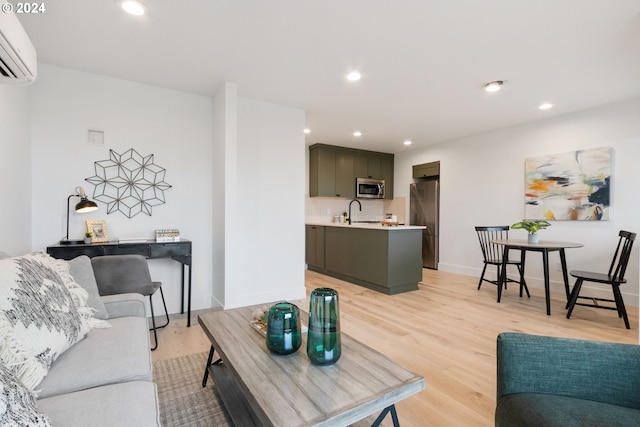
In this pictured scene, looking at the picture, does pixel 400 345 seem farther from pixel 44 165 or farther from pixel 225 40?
pixel 44 165

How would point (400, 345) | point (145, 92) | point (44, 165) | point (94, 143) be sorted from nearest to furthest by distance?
point (400, 345) < point (44, 165) < point (94, 143) < point (145, 92)

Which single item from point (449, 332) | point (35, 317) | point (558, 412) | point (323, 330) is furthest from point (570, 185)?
point (35, 317)

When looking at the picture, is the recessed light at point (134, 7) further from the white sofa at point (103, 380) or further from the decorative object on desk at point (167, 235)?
the decorative object on desk at point (167, 235)

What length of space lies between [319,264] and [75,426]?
4589mm

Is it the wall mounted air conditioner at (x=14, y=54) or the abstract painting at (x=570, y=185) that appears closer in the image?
the wall mounted air conditioner at (x=14, y=54)

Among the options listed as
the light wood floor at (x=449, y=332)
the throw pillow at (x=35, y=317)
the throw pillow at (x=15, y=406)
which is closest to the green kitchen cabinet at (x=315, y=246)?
the light wood floor at (x=449, y=332)

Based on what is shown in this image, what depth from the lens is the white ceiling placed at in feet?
6.44

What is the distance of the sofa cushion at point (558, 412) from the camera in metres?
0.93

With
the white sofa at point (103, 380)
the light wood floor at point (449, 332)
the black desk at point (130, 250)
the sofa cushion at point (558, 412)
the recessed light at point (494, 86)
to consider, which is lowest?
the light wood floor at point (449, 332)

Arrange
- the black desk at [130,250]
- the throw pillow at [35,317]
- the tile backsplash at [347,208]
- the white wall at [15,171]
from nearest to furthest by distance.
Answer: the throw pillow at [35,317] → the white wall at [15,171] → the black desk at [130,250] → the tile backsplash at [347,208]

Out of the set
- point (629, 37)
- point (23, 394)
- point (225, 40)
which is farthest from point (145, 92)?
point (629, 37)

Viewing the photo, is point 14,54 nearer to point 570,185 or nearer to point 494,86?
point 494,86

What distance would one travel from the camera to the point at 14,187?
2.25 metres

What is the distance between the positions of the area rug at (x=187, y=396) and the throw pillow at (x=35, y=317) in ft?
2.03
